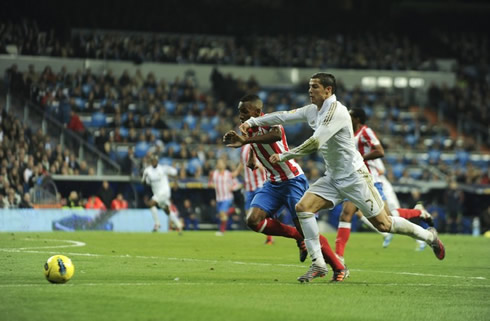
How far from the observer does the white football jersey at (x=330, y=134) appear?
11.3m

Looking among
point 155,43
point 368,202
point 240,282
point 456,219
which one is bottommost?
point 456,219

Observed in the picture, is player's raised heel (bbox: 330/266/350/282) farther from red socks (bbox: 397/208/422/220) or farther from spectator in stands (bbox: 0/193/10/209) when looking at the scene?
spectator in stands (bbox: 0/193/10/209)

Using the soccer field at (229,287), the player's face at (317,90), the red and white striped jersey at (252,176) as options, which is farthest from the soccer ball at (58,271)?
the red and white striped jersey at (252,176)

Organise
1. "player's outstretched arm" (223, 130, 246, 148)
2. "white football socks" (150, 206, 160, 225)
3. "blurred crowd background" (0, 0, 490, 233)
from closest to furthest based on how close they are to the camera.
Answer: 1. "player's outstretched arm" (223, 130, 246, 148)
2. "white football socks" (150, 206, 160, 225)
3. "blurred crowd background" (0, 0, 490, 233)

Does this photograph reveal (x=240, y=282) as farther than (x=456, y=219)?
No

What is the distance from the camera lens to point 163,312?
27.9 feet

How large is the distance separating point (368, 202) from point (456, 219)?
2579 centimetres

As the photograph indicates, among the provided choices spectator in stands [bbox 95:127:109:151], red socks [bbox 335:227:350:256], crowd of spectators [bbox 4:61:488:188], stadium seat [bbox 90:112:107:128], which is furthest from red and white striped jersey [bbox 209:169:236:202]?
red socks [bbox 335:227:350:256]

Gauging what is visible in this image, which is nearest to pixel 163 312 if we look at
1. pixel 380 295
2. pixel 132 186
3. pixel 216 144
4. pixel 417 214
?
pixel 380 295

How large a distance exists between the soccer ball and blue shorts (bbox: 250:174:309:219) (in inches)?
136

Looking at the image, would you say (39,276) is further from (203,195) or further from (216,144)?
(216,144)

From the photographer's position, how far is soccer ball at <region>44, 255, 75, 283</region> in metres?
10.8

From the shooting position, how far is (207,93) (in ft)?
141

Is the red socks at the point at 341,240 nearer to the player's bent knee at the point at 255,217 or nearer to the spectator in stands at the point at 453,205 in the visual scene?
the player's bent knee at the point at 255,217
